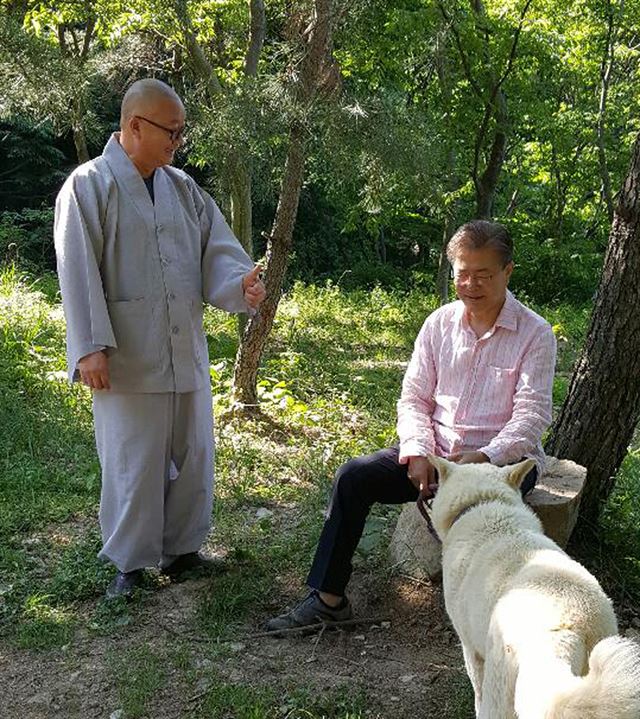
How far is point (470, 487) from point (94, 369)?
5.41 ft

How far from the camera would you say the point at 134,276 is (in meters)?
3.50

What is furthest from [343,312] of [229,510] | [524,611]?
[524,611]

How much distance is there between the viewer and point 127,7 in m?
9.17

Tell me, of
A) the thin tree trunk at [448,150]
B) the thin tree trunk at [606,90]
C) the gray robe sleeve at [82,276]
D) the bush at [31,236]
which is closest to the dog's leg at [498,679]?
the gray robe sleeve at [82,276]

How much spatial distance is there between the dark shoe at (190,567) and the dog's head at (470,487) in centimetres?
149

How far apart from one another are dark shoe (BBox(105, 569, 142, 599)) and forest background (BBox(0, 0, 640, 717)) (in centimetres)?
12

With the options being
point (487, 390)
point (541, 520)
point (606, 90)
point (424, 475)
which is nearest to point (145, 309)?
point (424, 475)

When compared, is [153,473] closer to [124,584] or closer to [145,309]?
[124,584]

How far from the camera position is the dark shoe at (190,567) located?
3.84 m

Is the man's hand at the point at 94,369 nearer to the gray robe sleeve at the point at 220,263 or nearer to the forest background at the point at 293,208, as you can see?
the gray robe sleeve at the point at 220,263

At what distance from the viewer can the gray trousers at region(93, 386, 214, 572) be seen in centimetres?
357

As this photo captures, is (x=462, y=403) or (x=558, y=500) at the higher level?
(x=462, y=403)

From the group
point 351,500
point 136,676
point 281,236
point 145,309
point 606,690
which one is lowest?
point 136,676

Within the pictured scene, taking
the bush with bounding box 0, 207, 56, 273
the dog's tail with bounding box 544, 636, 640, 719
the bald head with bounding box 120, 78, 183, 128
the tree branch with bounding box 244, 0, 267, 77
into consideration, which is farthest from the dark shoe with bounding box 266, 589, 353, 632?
the bush with bounding box 0, 207, 56, 273
